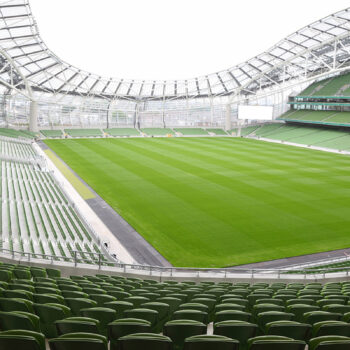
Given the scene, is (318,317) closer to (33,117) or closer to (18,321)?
(18,321)

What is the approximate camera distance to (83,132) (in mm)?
74000

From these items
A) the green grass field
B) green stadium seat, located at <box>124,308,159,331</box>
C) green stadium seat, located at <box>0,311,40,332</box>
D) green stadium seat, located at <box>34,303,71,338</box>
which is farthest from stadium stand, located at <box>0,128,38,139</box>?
green stadium seat, located at <box>0,311,40,332</box>

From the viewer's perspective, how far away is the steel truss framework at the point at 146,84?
48797mm

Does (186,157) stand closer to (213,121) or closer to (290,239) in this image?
(290,239)

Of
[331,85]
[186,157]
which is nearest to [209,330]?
[186,157]

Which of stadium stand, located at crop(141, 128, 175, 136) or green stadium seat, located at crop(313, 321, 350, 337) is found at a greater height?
stadium stand, located at crop(141, 128, 175, 136)

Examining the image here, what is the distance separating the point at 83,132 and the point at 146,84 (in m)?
15.2

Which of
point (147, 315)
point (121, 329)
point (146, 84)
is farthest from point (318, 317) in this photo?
point (146, 84)

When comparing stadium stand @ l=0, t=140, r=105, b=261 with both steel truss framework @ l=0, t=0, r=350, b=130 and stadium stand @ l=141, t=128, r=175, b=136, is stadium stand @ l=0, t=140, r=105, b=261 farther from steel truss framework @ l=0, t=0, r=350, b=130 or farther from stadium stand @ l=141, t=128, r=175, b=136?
stadium stand @ l=141, t=128, r=175, b=136

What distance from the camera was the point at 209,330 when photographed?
6539 mm

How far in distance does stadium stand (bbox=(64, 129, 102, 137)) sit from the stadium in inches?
22.5

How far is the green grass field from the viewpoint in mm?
18578

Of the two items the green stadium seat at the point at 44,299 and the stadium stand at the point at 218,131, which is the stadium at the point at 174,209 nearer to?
the green stadium seat at the point at 44,299

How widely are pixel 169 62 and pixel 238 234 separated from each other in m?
46.0
